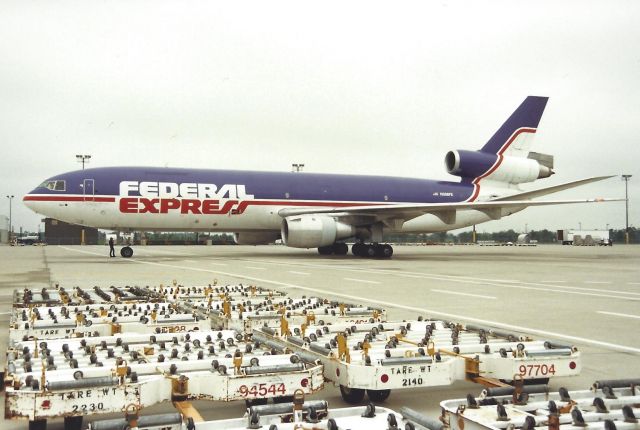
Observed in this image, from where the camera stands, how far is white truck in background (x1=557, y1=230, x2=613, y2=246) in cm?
7062

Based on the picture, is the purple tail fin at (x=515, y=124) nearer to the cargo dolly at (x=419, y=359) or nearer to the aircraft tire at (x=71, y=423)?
the cargo dolly at (x=419, y=359)

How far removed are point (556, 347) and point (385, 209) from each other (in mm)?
23941

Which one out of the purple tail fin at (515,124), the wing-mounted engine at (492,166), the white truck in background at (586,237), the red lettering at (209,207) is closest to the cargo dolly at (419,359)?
the red lettering at (209,207)

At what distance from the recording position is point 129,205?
2656 cm

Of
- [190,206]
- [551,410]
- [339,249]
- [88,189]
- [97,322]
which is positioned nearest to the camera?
[551,410]

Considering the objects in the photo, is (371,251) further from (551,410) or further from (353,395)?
(551,410)

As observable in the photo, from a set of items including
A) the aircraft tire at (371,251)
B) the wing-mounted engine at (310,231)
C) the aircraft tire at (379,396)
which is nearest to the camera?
the aircraft tire at (379,396)

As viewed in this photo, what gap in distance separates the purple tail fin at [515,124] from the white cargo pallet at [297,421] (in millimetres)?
32247

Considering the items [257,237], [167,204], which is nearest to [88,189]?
[167,204]

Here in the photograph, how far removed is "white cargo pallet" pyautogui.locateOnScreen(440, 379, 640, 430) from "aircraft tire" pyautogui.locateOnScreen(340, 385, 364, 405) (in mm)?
1129

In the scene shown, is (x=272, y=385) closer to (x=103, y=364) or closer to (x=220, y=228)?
(x=103, y=364)

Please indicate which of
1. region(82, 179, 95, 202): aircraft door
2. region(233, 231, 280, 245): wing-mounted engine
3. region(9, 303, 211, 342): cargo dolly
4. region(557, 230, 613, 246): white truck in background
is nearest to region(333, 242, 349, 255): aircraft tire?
region(233, 231, 280, 245): wing-mounted engine

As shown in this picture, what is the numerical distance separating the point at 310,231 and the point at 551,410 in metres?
24.4

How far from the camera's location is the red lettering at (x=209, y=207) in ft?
90.6
